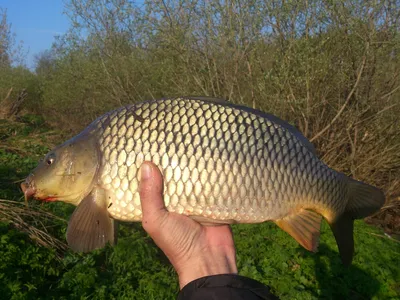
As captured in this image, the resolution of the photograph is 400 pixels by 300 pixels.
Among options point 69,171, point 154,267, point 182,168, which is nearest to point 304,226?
Answer: point 182,168

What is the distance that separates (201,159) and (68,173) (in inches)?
21.6

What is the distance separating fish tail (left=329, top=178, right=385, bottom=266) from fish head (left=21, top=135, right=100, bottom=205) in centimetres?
112

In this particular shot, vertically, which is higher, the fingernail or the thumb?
the fingernail

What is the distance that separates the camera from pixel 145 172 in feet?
5.08

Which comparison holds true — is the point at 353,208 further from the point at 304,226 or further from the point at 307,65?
the point at 307,65

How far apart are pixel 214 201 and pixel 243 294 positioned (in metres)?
0.37

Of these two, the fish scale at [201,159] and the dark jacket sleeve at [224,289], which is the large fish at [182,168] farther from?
the dark jacket sleeve at [224,289]

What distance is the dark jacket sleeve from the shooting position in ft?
5.01

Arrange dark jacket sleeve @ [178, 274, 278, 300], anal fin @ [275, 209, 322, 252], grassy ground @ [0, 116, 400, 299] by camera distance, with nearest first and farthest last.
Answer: dark jacket sleeve @ [178, 274, 278, 300] → anal fin @ [275, 209, 322, 252] → grassy ground @ [0, 116, 400, 299]

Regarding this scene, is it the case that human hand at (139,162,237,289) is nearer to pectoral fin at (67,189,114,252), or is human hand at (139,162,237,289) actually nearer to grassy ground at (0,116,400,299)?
pectoral fin at (67,189,114,252)

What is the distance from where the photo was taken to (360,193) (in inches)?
74.5

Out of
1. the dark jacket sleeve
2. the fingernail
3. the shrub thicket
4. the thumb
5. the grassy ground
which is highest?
the shrub thicket

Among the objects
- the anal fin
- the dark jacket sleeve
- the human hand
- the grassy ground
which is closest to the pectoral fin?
the human hand

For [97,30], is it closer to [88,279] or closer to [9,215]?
[9,215]
